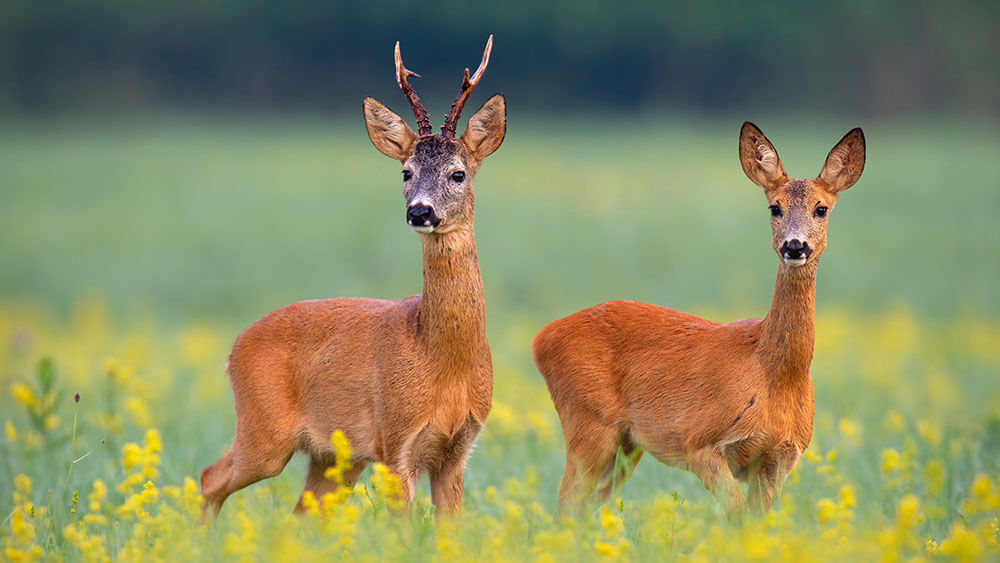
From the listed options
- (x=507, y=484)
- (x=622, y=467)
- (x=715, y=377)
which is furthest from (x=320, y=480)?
(x=715, y=377)

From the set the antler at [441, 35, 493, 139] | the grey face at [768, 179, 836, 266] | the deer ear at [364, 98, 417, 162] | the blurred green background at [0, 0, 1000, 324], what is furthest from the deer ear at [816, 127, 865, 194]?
the blurred green background at [0, 0, 1000, 324]

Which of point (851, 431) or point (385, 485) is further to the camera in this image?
point (851, 431)

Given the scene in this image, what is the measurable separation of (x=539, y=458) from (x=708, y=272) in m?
10.5

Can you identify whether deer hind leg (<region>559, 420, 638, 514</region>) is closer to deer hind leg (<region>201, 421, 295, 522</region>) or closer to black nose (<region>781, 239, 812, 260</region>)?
black nose (<region>781, 239, 812, 260</region>)

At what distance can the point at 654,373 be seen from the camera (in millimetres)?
6336

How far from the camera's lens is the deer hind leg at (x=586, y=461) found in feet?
20.7

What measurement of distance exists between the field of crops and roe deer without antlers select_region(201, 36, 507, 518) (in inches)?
12.8

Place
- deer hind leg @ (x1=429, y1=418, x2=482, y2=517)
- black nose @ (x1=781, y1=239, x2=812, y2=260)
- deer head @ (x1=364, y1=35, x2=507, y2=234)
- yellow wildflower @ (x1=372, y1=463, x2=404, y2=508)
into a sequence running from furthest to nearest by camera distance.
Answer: deer hind leg @ (x1=429, y1=418, x2=482, y2=517) < deer head @ (x1=364, y1=35, x2=507, y2=234) < black nose @ (x1=781, y1=239, x2=812, y2=260) < yellow wildflower @ (x1=372, y1=463, x2=404, y2=508)

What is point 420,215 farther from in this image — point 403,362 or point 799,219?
point 799,219

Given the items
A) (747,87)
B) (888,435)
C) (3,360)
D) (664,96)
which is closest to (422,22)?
(664,96)

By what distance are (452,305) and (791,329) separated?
1600 millimetres

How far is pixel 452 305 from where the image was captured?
606cm

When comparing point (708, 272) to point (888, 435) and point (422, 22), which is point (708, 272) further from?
point (422, 22)

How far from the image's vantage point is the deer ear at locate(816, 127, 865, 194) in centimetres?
603
